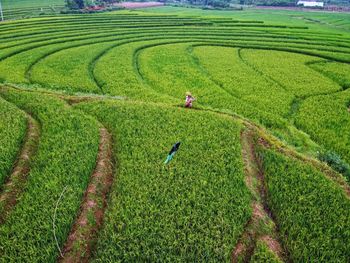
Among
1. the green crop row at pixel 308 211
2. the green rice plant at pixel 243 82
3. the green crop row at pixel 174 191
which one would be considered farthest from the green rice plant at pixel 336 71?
the green crop row at pixel 308 211

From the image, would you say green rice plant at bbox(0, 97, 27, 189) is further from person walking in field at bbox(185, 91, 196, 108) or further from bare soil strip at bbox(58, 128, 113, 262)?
person walking in field at bbox(185, 91, 196, 108)

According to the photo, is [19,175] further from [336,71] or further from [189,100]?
[336,71]

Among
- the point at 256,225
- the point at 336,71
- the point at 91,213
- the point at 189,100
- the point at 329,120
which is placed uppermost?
the point at 189,100

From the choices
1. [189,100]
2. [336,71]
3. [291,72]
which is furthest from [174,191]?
[336,71]

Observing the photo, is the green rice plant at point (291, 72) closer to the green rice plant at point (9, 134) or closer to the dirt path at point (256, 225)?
the dirt path at point (256, 225)

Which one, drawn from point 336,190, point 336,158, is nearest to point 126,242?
point 336,190

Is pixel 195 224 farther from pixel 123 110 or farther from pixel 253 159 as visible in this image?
pixel 123 110
